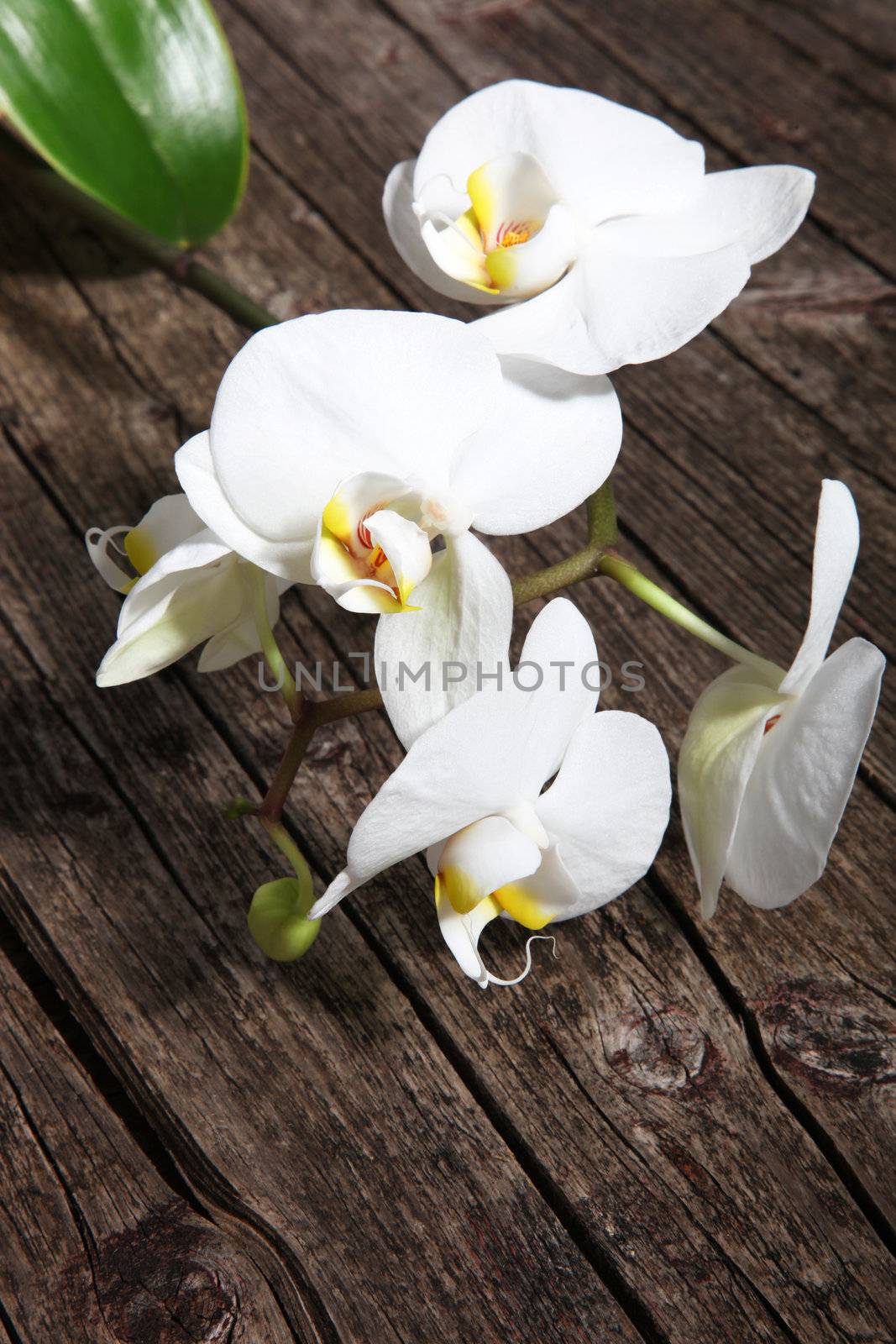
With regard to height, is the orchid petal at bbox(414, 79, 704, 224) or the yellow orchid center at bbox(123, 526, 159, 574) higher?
the orchid petal at bbox(414, 79, 704, 224)

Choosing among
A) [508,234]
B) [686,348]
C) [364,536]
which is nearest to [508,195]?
[508,234]

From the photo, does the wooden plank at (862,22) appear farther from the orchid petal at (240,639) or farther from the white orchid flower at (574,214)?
the orchid petal at (240,639)

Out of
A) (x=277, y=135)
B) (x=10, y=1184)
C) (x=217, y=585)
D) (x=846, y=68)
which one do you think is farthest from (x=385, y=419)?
(x=846, y=68)

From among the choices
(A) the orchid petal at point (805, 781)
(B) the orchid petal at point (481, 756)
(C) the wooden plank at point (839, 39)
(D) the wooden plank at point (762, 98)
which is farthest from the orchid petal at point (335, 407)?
(C) the wooden plank at point (839, 39)

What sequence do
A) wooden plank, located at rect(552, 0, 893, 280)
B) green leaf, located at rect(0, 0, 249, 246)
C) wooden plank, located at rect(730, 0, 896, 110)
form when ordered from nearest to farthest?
green leaf, located at rect(0, 0, 249, 246), wooden plank, located at rect(552, 0, 893, 280), wooden plank, located at rect(730, 0, 896, 110)

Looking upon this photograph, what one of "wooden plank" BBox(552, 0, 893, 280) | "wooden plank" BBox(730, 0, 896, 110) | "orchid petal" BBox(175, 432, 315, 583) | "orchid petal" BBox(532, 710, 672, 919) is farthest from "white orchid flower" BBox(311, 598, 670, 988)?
"wooden plank" BBox(730, 0, 896, 110)

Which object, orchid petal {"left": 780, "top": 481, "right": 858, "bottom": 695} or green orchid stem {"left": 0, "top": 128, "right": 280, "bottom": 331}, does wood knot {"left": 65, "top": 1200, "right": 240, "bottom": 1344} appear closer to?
orchid petal {"left": 780, "top": 481, "right": 858, "bottom": 695}
